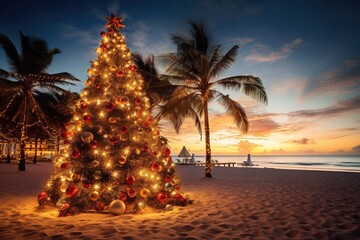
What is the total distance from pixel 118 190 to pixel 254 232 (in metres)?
3.08

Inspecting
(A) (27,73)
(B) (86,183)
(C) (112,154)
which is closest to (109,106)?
(C) (112,154)

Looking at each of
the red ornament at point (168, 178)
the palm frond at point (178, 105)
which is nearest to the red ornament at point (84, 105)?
the red ornament at point (168, 178)

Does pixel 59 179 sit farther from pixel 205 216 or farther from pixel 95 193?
pixel 205 216

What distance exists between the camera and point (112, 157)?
205 inches

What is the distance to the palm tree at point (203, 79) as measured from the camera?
11.8 metres

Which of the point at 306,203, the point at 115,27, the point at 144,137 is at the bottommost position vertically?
the point at 306,203

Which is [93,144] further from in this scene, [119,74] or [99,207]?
[119,74]

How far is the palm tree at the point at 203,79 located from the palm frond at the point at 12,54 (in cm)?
1013

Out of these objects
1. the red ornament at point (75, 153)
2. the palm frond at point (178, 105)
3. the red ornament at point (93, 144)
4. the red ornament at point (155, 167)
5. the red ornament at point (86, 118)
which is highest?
the palm frond at point (178, 105)

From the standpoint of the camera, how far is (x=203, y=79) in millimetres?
12641

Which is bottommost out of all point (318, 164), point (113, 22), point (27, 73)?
point (318, 164)

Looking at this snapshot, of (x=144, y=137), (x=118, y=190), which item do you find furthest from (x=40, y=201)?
(x=144, y=137)

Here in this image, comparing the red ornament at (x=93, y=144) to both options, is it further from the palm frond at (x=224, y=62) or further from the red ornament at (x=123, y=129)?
the palm frond at (x=224, y=62)

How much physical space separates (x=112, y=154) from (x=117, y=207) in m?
1.24
